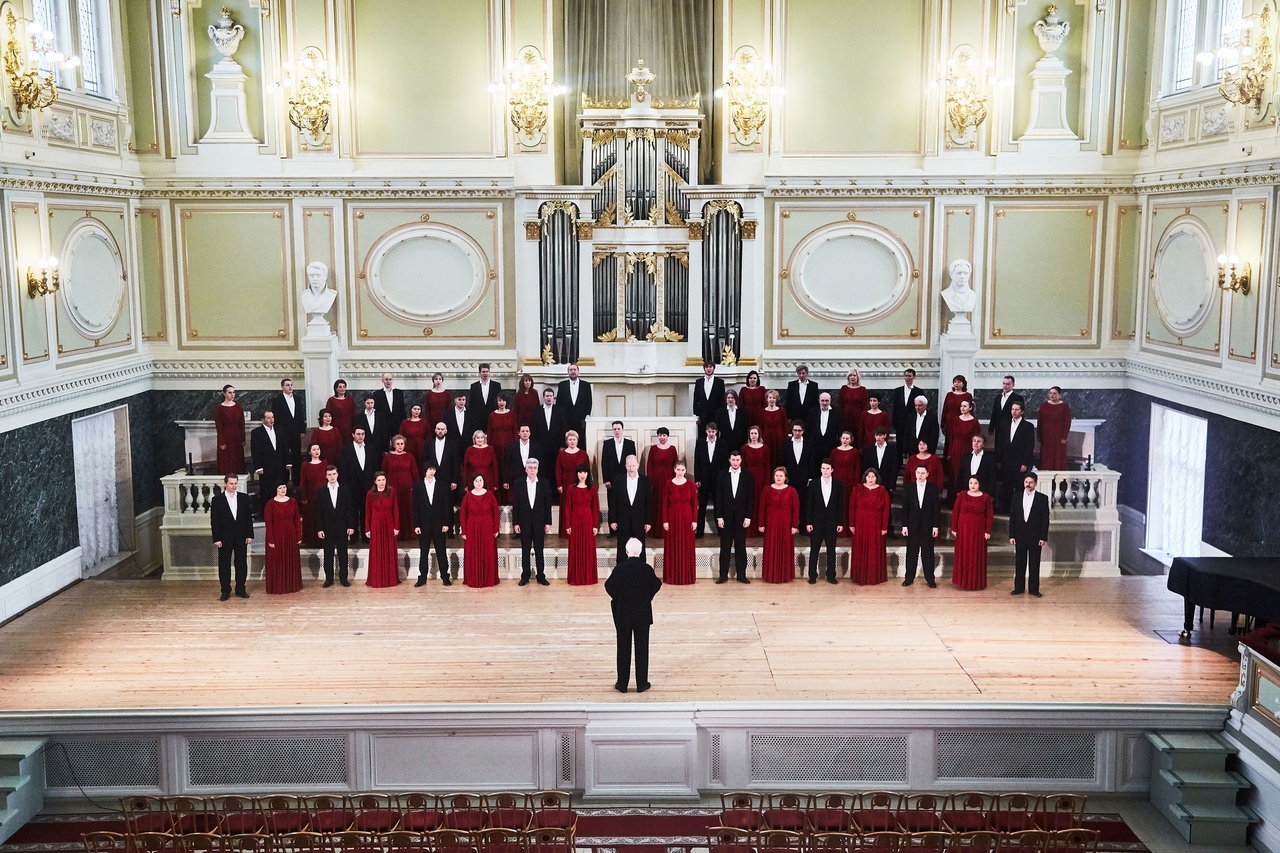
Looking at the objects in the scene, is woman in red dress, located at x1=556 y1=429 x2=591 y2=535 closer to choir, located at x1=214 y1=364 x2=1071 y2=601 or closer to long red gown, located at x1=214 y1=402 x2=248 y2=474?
choir, located at x1=214 y1=364 x2=1071 y2=601

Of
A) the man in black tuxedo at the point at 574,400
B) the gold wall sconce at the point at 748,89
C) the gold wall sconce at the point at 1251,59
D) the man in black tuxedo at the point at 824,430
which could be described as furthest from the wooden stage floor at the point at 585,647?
the gold wall sconce at the point at 748,89

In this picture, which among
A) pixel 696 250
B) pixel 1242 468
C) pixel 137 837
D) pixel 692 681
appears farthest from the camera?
pixel 696 250

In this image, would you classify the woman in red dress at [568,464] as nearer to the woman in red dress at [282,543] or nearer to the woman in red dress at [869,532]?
the woman in red dress at [282,543]

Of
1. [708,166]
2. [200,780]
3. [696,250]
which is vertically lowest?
[200,780]

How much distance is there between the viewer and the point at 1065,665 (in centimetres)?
1169

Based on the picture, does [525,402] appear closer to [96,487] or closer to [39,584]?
[96,487]

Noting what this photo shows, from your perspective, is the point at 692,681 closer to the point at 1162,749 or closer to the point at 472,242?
the point at 1162,749

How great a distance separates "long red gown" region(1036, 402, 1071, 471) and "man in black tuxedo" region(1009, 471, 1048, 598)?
1.85 metres

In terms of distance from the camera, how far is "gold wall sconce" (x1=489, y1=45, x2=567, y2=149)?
1692cm

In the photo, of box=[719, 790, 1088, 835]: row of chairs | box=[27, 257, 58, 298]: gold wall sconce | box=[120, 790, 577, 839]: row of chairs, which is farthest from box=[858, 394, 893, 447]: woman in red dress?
box=[27, 257, 58, 298]: gold wall sconce

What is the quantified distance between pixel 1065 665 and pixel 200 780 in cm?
783

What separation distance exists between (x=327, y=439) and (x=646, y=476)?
398 centimetres

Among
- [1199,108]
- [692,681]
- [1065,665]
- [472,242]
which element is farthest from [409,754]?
[1199,108]

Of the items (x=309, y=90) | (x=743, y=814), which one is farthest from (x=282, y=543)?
(x=743, y=814)
